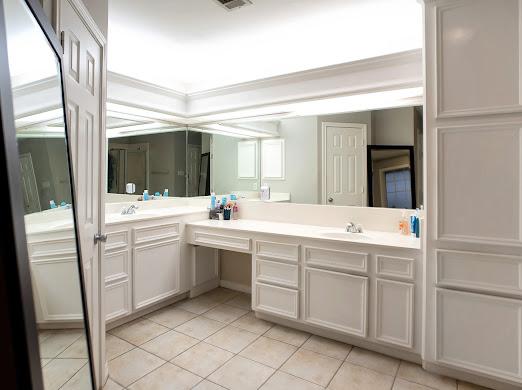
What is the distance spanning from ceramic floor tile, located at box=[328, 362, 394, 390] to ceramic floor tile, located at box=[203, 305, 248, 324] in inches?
43.5

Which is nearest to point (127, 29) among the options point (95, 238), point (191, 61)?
point (191, 61)

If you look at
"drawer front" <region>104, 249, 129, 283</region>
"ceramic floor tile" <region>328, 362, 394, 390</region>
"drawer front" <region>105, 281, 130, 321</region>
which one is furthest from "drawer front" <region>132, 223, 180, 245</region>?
"ceramic floor tile" <region>328, 362, 394, 390</region>

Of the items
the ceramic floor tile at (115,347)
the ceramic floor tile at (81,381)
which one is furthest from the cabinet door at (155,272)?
the ceramic floor tile at (81,381)

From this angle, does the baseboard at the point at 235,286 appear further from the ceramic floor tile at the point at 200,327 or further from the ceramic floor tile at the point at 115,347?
the ceramic floor tile at the point at 115,347

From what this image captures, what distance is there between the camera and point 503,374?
5.98 feet

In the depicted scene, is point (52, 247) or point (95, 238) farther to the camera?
point (95, 238)

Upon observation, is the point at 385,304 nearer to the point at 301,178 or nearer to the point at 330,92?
the point at 301,178

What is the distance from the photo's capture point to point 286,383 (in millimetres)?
1984

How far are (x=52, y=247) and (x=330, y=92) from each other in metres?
2.44

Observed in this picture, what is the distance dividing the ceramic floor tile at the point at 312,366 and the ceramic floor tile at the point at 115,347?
117 cm

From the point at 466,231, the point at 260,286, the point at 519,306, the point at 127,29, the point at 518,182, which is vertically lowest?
the point at 260,286

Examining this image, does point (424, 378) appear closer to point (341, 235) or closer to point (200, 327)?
point (341, 235)

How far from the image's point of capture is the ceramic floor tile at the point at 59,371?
31.5 inches

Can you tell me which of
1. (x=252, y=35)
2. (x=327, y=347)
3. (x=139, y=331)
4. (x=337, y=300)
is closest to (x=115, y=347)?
(x=139, y=331)
